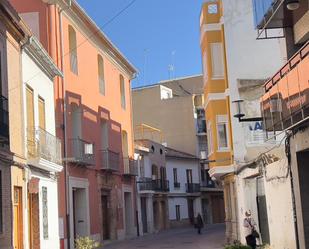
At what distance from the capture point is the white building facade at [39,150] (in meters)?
19.4

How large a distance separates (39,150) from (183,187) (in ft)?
130

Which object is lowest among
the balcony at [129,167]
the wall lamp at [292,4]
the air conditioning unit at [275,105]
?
the air conditioning unit at [275,105]

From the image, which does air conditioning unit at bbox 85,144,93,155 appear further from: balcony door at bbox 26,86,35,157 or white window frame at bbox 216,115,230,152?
balcony door at bbox 26,86,35,157

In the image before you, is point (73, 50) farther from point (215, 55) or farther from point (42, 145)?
point (42, 145)

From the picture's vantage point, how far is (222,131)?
2702cm

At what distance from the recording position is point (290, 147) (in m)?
15.9

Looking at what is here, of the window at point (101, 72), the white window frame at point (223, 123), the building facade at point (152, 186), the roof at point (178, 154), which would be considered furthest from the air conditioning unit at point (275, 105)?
the roof at point (178, 154)

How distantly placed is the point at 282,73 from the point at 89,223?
17402 millimetres

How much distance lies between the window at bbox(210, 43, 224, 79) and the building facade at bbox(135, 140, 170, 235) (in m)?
17.6

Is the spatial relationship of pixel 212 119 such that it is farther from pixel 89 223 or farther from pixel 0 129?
pixel 0 129

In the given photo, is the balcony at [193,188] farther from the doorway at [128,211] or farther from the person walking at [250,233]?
the person walking at [250,233]

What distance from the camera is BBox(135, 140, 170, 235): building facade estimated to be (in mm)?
45969

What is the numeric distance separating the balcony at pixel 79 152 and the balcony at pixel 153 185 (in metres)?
15.7

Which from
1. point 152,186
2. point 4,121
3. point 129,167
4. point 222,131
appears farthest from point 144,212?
point 4,121
